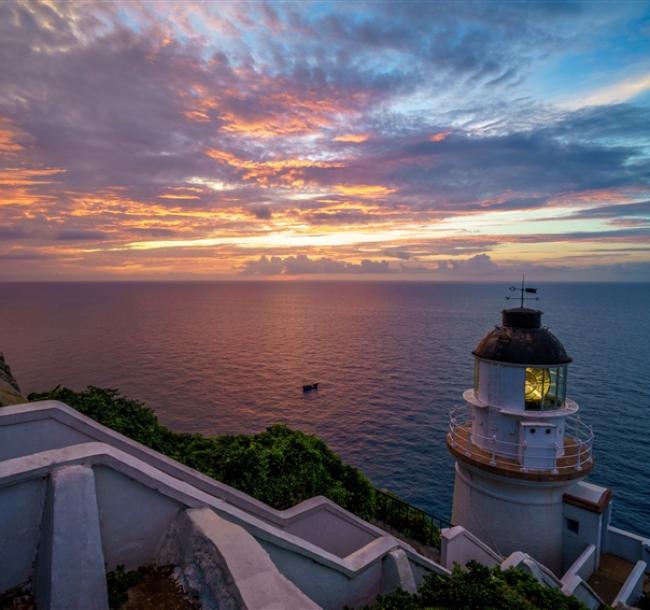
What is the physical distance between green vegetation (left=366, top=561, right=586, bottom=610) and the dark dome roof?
10092mm

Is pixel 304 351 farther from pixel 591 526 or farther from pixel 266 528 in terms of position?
pixel 266 528

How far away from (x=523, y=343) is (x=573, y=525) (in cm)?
817

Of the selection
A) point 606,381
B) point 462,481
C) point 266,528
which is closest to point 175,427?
point 462,481

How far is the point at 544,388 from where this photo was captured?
1877 centimetres

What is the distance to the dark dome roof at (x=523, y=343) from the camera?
59.3 feet

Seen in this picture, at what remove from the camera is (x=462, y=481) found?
2059cm

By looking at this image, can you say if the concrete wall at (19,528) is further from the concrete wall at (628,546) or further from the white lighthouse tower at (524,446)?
the concrete wall at (628,546)

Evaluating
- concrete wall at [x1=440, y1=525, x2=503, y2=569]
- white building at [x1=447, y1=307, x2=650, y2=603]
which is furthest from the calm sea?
concrete wall at [x1=440, y1=525, x2=503, y2=569]

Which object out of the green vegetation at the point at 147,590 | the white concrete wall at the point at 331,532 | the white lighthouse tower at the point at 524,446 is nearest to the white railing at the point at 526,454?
the white lighthouse tower at the point at 524,446

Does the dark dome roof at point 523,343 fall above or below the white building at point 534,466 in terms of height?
above

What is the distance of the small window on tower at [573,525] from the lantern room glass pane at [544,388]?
488 centimetres

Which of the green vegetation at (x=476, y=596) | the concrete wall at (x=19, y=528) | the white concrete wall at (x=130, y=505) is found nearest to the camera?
the concrete wall at (x=19, y=528)

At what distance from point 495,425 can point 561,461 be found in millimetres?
3056

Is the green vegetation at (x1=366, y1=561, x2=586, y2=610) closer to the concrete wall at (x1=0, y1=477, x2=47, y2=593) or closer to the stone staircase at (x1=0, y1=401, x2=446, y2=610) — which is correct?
the stone staircase at (x1=0, y1=401, x2=446, y2=610)
